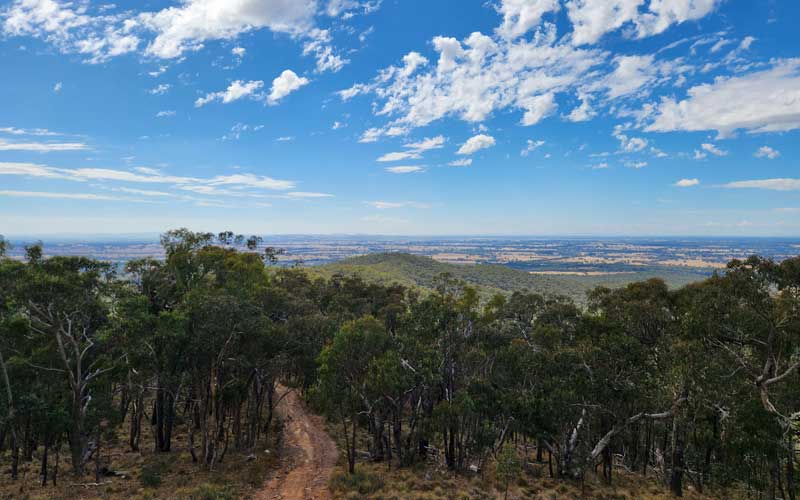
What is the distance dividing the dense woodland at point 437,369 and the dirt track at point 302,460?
222 centimetres

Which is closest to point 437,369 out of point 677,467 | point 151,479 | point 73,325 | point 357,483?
point 357,483

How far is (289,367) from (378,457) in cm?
770

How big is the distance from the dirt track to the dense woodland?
2224 mm

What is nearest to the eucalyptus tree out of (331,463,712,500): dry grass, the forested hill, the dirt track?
the dirt track

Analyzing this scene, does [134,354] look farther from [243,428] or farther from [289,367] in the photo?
[243,428]

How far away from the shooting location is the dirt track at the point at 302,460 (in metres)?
21.1

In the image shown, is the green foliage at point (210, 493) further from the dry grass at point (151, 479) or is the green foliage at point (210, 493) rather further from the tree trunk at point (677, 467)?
the tree trunk at point (677, 467)

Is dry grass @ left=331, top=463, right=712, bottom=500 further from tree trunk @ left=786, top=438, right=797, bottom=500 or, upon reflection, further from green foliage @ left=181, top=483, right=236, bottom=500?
green foliage @ left=181, top=483, right=236, bottom=500

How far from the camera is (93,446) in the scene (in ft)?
84.8

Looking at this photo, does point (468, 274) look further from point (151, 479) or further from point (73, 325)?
point (151, 479)

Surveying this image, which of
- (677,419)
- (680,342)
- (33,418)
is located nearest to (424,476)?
(677,419)

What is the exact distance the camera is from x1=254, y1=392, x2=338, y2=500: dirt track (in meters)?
21.1

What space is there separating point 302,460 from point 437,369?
34.8 ft

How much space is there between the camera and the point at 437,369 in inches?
893
